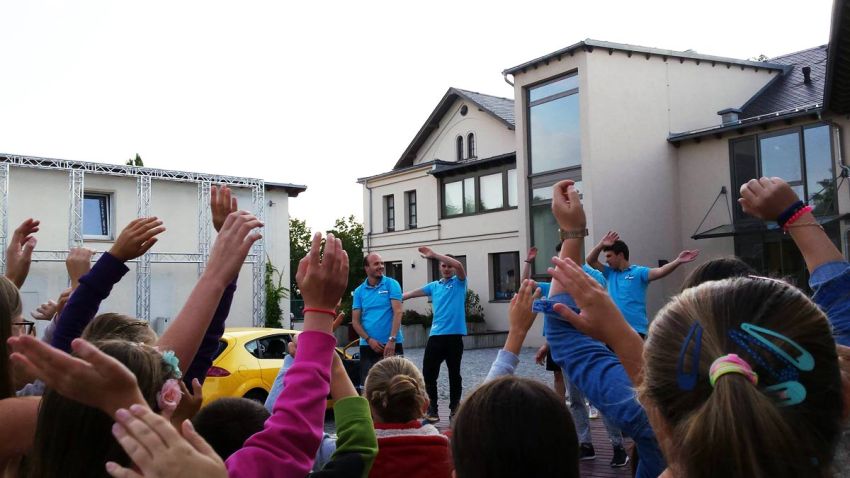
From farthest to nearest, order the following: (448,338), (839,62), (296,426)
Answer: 1. (839,62)
2. (448,338)
3. (296,426)

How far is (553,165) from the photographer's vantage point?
75.9ft

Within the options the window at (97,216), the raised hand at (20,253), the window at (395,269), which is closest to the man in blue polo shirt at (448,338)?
the raised hand at (20,253)

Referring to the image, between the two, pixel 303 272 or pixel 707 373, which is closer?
pixel 707 373

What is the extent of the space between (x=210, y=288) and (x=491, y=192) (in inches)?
1054

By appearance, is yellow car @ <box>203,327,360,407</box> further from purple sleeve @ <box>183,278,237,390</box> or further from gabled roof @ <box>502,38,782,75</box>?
gabled roof @ <box>502,38,782,75</box>

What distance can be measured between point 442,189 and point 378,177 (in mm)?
3949

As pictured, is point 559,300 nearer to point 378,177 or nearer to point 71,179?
point 71,179

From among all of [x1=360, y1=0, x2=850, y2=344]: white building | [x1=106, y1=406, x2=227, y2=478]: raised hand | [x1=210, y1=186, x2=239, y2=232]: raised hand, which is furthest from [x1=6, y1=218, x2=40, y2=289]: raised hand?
[x1=360, y1=0, x2=850, y2=344]: white building

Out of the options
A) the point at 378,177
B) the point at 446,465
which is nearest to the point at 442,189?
the point at 378,177

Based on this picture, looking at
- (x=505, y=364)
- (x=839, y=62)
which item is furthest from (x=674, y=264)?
(x=839, y=62)

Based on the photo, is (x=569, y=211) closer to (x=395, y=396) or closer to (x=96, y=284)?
(x=395, y=396)

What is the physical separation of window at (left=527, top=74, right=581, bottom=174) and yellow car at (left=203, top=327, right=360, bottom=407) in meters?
14.0

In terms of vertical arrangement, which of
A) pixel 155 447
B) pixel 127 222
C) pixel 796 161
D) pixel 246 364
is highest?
pixel 796 161

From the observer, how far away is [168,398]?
5.65 ft
